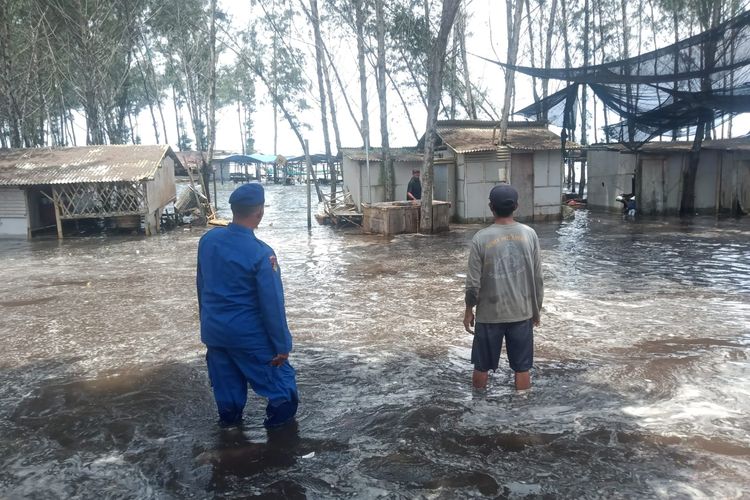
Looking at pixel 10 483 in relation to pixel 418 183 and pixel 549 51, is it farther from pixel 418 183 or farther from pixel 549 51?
pixel 549 51

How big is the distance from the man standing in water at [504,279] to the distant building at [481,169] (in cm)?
1382

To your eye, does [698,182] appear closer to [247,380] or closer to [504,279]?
[504,279]

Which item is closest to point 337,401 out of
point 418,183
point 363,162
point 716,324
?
point 716,324

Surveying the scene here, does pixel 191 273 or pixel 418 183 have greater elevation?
pixel 418 183

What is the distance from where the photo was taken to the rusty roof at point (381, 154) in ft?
64.8

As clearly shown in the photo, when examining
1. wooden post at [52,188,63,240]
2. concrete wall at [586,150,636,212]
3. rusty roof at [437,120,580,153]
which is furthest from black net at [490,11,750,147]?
wooden post at [52,188,63,240]

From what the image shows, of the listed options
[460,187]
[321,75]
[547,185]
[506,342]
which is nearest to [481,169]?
[460,187]

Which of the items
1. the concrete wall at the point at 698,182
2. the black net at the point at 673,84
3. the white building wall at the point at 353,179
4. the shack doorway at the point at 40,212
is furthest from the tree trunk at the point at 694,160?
the shack doorway at the point at 40,212

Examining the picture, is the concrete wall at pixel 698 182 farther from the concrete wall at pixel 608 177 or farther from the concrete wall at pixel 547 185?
the concrete wall at pixel 547 185

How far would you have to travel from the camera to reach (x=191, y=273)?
418 inches

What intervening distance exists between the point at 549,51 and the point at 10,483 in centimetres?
2543

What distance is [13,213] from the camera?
56.7ft

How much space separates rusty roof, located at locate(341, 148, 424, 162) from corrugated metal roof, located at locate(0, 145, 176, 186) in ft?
20.5

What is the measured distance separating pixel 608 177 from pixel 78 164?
59.5ft
